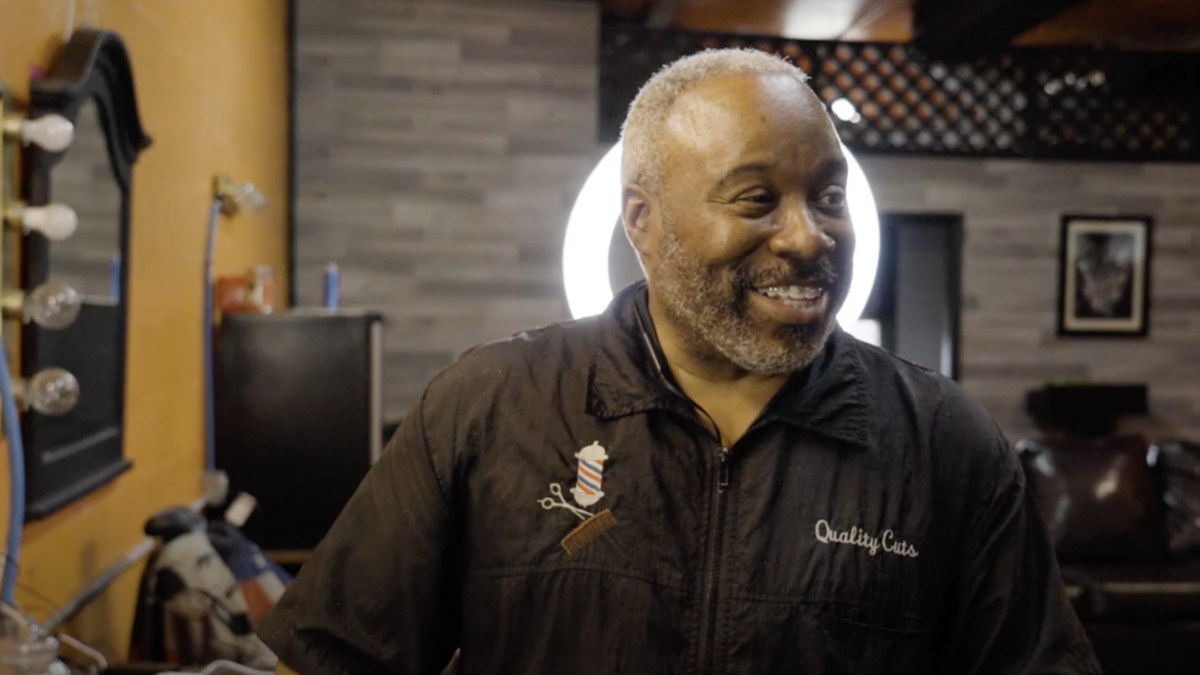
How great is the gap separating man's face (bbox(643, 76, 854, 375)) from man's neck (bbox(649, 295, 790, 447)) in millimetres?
32

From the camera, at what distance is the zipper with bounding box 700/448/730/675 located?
1.00m

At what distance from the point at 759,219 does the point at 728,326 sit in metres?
0.12

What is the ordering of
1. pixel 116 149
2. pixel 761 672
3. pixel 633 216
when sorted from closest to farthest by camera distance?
1. pixel 761 672
2. pixel 633 216
3. pixel 116 149

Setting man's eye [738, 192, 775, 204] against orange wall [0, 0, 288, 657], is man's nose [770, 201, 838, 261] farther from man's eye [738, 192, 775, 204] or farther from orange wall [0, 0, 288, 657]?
orange wall [0, 0, 288, 657]

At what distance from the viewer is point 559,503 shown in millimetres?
1061

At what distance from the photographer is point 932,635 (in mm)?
1055

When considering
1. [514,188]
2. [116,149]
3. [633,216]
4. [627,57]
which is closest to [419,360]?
[514,188]

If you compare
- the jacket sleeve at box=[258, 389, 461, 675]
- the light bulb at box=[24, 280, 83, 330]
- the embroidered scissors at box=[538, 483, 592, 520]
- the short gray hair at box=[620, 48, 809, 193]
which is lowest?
the jacket sleeve at box=[258, 389, 461, 675]

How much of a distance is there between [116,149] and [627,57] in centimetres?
314

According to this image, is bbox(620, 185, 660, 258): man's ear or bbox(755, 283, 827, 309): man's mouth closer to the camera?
bbox(755, 283, 827, 309): man's mouth

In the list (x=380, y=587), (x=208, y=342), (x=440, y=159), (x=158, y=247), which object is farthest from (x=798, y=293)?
(x=440, y=159)

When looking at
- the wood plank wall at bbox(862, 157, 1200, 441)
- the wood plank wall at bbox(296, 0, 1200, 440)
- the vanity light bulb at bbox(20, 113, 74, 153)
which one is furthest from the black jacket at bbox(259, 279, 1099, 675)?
the wood plank wall at bbox(862, 157, 1200, 441)

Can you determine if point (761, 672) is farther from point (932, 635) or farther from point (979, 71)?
point (979, 71)

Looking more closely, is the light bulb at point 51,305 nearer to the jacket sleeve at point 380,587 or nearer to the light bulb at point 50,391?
the light bulb at point 50,391
